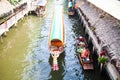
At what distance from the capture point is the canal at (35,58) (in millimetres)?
22922

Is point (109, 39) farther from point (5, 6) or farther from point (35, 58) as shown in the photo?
point (5, 6)

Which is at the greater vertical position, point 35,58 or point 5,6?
point 5,6

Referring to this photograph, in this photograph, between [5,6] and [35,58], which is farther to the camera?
[5,6]

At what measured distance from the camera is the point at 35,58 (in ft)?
88.6

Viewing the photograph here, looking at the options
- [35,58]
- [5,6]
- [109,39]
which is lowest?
[35,58]

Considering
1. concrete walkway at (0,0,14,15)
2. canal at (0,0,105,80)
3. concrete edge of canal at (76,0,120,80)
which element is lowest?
canal at (0,0,105,80)

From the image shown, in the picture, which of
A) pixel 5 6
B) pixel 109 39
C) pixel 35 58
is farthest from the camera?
pixel 5 6

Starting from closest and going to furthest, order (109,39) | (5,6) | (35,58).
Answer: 1. (109,39)
2. (35,58)
3. (5,6)

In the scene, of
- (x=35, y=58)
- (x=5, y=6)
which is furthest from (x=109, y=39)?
(x=5, y=6)

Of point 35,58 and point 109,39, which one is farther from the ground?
point 109,39

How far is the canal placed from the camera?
2292 cm

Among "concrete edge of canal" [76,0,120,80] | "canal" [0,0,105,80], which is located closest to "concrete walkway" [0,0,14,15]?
"canal" [0,0,105,80]

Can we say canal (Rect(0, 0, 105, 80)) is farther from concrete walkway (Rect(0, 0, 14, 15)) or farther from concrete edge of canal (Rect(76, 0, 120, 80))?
concrete walkway (Rect(0, 0, 14, 15))

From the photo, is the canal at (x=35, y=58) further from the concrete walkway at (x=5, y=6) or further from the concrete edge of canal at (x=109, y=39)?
the concrete walkway at (x=5, y=6)
